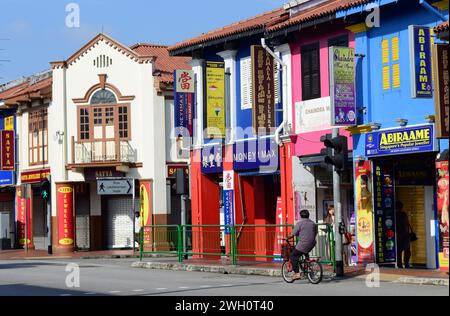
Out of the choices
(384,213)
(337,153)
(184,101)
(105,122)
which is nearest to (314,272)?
(337,153)

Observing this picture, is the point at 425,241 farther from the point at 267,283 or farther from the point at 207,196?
the point at 207,196

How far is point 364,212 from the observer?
25406 mm

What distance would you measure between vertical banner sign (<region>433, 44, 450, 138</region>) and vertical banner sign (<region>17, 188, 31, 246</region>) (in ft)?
96.6

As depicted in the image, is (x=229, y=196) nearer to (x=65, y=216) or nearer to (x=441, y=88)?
(x=441, y=88)

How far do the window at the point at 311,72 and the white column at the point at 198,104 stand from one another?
5.27m

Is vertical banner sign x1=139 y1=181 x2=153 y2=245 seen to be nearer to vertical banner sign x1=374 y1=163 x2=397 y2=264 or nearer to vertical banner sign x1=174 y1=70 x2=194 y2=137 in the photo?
vertical banner sign x1=174 y1=70 x2=194 y2=137

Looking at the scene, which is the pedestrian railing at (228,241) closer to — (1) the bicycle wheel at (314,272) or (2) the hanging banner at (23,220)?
(1) the bicycle wheel at (314,272)

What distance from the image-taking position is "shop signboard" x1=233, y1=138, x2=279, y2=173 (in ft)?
96.6

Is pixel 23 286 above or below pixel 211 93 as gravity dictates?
below

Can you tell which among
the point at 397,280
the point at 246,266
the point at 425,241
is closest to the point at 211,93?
the point at 246,266

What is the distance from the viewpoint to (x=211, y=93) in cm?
3091

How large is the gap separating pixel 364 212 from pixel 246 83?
6969mm

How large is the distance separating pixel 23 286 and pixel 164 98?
21.7 meters

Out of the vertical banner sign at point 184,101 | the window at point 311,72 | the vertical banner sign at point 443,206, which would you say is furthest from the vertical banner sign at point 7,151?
the vertical banner sign at point 443,206
